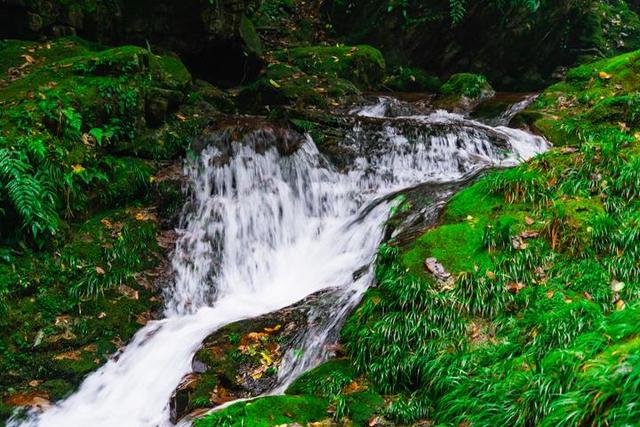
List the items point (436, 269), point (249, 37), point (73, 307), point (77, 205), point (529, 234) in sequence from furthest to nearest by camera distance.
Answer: point (249, 37) → point (77, 205) → point (73, 307) → point (529, 234) → point (436, 269)

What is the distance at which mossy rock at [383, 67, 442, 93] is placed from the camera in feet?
52.9

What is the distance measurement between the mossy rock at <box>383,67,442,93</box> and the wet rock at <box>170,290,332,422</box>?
37.6 ft

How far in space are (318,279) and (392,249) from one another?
6.26ft

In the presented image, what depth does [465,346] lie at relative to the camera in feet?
13.5

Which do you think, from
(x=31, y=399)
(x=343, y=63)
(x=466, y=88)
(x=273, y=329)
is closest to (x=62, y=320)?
A: (x=31, y=399)

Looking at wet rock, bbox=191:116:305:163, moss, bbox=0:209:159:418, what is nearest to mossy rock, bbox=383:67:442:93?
wet rock, bbox=191:116:305:163

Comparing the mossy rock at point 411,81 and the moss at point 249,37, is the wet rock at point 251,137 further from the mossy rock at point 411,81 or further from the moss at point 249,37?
the mossy rock at point 411,81

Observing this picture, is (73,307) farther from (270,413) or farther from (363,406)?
(363,406)

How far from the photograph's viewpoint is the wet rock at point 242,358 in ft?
15.9

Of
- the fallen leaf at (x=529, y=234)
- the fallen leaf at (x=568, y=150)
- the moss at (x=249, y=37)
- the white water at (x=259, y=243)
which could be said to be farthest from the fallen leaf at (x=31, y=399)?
the moss at (x=249, y=37)

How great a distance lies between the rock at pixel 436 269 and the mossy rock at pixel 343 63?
1067 cm

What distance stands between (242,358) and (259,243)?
2.78m

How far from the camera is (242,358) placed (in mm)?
5227

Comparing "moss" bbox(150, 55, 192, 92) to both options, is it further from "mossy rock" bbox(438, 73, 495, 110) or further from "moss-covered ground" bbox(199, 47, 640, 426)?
"mossy rock" bbox(438, 73, 495, 110)
